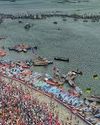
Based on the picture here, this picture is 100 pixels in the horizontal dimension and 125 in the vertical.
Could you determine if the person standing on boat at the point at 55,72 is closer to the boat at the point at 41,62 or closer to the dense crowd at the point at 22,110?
the boat at the point at 41,62

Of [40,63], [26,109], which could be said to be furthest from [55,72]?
[26,109]

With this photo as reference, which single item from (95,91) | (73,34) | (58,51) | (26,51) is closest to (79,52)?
(58,51)

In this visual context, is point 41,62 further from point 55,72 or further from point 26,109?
point 26,109

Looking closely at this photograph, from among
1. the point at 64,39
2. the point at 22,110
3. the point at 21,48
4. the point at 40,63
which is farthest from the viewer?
the point at 64,39

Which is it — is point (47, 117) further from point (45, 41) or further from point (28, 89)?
point (45, 41)

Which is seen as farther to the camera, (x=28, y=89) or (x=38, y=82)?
(x=38, y=82)

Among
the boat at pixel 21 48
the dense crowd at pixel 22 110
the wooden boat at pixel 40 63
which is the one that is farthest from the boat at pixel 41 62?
the dense crowd at pixel 22 110

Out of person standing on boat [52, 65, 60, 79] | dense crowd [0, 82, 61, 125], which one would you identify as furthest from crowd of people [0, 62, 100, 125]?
person standing on boat [52, 65, 60, 79]

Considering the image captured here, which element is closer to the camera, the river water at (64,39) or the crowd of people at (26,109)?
the crowd of people at (26,109)
